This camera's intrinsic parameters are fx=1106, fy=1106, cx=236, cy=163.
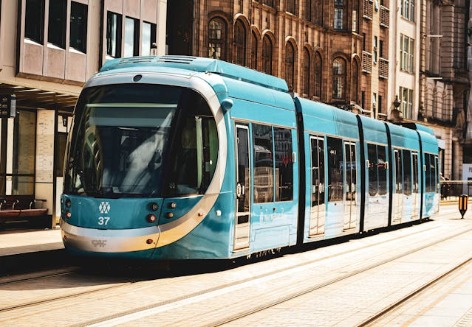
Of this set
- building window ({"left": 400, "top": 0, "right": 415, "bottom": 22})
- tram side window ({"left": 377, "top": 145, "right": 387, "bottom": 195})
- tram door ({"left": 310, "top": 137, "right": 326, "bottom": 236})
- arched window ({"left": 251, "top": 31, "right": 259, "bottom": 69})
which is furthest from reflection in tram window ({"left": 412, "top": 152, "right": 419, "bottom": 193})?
building window ({"left": 400, "top": 0, "right": 415, "bottom": 22})

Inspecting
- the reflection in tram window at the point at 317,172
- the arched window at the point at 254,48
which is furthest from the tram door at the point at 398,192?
the arched window at the point at 254,48

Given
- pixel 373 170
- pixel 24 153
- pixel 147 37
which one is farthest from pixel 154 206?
pixel 147 37

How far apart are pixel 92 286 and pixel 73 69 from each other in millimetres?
17780

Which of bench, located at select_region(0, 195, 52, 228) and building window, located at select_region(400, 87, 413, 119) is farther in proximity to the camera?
building window, located at select_region(400, 87, 413, 119)

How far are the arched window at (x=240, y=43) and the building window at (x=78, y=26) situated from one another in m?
13.1

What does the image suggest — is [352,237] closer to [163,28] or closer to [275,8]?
[163,28]

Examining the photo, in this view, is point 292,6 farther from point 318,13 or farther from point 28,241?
point 28,241

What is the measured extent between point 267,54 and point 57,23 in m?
→ 18.7

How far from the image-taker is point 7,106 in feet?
79.4

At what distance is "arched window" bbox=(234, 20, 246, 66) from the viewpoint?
149 ft

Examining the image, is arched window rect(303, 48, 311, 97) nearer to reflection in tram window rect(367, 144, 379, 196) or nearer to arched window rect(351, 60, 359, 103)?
arched window rect(351, 60, 359, 103)

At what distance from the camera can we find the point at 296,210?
21156 millimetres

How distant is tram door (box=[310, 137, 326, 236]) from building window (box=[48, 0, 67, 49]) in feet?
36.1

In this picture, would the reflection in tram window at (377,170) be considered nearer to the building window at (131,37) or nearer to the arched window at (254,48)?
the building window at (131,37)
